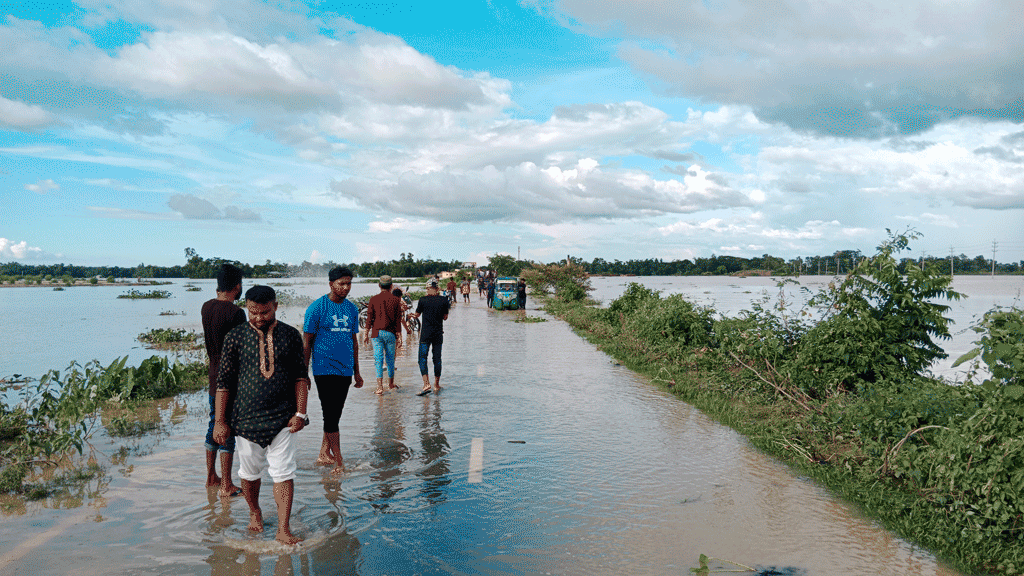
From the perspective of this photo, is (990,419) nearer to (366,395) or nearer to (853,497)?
(853,497)

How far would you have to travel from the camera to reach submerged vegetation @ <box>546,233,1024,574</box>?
4891 millimetres

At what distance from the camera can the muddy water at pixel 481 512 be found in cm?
470

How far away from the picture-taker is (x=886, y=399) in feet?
Result: 23.4

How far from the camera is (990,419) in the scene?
515cm

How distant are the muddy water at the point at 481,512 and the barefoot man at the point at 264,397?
55 centimetres

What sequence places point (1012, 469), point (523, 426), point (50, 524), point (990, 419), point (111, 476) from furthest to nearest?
point (523, 426) → point (111, 476) → point (50, 524) → point (990, 419) → point (1012, 469)

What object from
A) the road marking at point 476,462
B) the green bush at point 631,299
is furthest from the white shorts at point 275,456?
the green bush at point 631,299

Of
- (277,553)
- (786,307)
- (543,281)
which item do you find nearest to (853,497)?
(277,553)

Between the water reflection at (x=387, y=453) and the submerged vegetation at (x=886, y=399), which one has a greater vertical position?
the submerged vegetation at (x=886, y=399)

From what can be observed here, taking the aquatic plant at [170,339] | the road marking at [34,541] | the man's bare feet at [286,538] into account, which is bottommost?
the aquatic plant at [170,339]

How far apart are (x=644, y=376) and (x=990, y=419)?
9.23 metres

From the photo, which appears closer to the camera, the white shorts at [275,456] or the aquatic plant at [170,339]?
the white shorts at [275,456]

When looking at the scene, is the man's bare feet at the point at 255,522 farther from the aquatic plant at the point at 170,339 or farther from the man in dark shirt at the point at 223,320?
the aquatic plant at the point at 170,339

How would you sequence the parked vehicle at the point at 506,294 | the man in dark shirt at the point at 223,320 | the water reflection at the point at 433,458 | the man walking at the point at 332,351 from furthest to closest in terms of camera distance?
the parked vehicle at the point at 506,294 < the man walking at the point at 332,351 < the water reflection at the point at 433,458 < the man in dark shirt at the point at 223,320
